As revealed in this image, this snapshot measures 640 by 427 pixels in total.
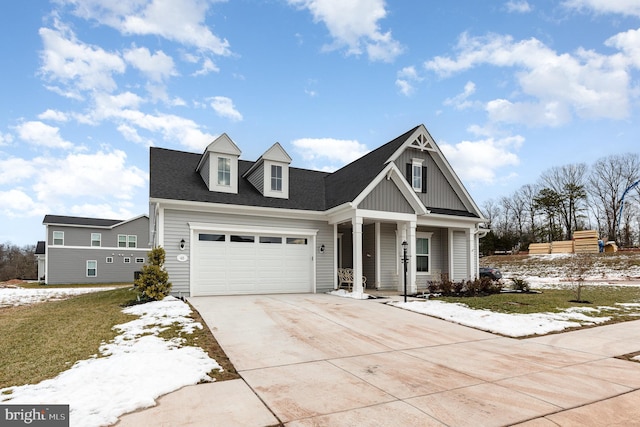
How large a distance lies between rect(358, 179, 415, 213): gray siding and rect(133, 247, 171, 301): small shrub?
6886 millimetres

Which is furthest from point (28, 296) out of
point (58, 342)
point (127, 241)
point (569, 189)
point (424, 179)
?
point (569, 189)

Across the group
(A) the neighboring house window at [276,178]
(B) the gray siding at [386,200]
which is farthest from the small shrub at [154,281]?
(B) the gray siding at [386,200]

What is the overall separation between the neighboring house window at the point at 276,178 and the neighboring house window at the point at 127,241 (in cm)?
2426

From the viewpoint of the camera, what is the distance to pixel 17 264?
4491 cm

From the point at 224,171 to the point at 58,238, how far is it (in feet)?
81.6

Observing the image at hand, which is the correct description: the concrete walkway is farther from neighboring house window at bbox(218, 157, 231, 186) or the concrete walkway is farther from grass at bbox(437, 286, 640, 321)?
neighboring house window at bbox(218, 157, 231, 186)

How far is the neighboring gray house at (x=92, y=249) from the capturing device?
100ft

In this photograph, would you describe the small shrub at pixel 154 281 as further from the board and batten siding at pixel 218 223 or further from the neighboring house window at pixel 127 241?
the neighboring house window at pixel 127 241

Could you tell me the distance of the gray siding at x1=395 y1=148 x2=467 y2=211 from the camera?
1617 centimetres

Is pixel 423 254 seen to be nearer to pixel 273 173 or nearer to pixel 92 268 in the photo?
pixel 273 173

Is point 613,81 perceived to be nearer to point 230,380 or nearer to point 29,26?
point 230,380

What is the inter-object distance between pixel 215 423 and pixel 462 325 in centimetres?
672

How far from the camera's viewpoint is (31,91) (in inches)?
542

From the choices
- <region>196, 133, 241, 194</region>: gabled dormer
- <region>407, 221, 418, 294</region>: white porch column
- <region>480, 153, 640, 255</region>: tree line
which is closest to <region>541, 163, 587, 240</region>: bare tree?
<region>480, 153, 640, 255</region>: tree line
